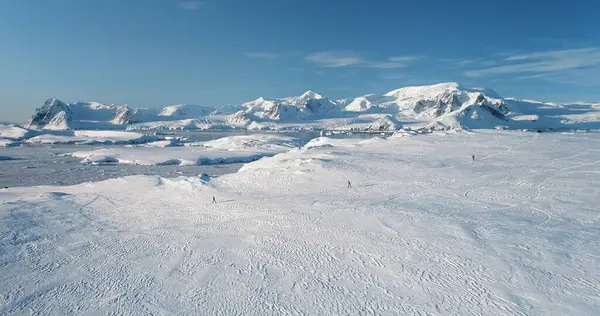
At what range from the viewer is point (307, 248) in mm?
9898

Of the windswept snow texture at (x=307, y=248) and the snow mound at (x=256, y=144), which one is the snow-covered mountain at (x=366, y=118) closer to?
the snow mound at (x=256, y=144)

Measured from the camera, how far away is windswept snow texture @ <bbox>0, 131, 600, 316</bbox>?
7.34 m

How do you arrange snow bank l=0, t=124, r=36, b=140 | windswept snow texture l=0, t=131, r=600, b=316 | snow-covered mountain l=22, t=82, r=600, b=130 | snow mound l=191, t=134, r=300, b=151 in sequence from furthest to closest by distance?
1. snow-covered mountain l=22, t=82, r=600, b=130
2. snow bank l=0, t=124, r=36, b=140
3. snow mound l=191, t=134, r=300, b=151
4. windswept snow texture l=0, t=131, r=600, b=316

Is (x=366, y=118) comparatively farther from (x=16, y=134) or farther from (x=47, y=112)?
(x=16, y=134)

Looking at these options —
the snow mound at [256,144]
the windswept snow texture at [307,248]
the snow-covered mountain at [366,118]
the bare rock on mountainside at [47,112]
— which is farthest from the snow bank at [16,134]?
the bare rock on mountainside at [47,112]

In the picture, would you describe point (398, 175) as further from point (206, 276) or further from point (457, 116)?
point (457, 116)

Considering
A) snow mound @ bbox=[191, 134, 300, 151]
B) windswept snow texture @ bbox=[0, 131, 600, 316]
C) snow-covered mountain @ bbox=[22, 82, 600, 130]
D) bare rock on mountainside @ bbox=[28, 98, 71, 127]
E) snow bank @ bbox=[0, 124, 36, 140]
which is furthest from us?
bare rock on mountainside @ bbox=[28, 98, 71, 127]

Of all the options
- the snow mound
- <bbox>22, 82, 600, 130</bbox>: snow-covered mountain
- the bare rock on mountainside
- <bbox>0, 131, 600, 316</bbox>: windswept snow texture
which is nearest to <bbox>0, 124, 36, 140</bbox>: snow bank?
the snow mound

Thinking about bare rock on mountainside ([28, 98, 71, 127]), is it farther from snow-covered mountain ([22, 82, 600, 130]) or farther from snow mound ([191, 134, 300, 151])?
snow mound ([191, 134, 300, 151])

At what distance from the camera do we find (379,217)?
12414 mm

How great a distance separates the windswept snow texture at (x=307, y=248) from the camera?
24.1ft

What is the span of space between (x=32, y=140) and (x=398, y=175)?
6998 centimetres

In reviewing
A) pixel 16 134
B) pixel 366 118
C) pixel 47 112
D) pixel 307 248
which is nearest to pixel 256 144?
pixel 307 248

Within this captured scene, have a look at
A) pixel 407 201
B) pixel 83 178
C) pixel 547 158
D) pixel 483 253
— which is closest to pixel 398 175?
pixel 407 201
